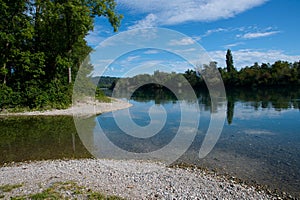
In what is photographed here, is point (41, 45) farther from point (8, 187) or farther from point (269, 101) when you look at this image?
point (269, 101)

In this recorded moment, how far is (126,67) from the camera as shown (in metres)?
14.6

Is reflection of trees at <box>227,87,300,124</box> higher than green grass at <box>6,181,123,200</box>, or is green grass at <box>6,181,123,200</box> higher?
reflection of trees at <box>227,87,300,124</box>

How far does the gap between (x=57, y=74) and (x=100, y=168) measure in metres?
20.3

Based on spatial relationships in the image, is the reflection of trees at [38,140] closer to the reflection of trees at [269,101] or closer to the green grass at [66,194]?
the green grass at [66,194]

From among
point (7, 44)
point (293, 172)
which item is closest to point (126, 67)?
point (293, 172)

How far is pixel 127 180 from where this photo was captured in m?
6.89

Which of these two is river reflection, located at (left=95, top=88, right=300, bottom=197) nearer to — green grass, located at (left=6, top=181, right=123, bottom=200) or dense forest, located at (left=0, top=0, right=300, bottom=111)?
green grass, located at (left=6, top=181, right=123, bottom=200)

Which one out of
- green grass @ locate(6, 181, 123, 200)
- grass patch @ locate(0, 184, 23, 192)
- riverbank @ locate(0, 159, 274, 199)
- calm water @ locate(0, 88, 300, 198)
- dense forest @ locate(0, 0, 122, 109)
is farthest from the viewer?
dense forest @ locate(0, 0, 122, 109)

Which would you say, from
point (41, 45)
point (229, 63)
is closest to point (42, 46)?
point (41, 45)

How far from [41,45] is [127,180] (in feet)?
74.7

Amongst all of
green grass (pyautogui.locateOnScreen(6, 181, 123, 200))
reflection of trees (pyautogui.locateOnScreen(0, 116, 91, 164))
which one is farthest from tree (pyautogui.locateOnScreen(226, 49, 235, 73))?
green grass (pyautogui.locateOnScreen(6, 181, 123, 200))

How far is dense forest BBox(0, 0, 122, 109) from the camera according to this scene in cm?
2091

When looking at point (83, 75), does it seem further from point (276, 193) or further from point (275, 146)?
point (276, 193)

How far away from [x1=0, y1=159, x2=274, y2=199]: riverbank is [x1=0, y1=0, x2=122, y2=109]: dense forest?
16.1 m
